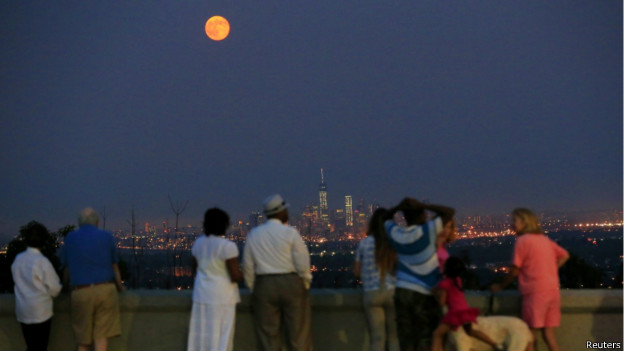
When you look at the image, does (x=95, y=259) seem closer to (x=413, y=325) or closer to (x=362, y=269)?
(x=362, y=269)

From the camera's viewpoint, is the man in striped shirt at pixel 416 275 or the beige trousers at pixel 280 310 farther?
the beige trousers at pixel 280 310

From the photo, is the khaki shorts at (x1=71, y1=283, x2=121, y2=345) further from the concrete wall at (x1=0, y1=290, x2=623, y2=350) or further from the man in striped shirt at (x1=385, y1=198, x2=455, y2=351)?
the man in striped shirt at (x1=385, y1=198, x2=455, y2=351)

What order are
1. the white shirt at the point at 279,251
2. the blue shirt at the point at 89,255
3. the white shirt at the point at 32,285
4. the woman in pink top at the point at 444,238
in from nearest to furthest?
the woman in pink top at the point at 444,238
the white shirt at the point at 279,251
the blue shirt at the point at 89,255
the white shirt at the point at 32,285

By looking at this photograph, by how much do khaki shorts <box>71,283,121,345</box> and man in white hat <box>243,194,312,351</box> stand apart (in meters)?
1.52

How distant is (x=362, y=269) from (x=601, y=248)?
29.7 m

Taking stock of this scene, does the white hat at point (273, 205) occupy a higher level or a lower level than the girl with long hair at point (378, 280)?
higher

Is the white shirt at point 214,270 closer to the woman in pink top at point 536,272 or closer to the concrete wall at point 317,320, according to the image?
the concrete wall at point 317,320

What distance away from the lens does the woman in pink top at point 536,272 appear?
253 inches

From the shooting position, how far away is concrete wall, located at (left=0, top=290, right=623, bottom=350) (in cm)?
689

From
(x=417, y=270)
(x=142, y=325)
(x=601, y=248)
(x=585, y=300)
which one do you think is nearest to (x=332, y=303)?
(x=417, y=270)

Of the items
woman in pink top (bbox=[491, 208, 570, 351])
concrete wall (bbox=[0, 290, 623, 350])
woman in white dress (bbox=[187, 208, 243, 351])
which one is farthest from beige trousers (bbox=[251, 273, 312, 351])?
woman in pink top (bbox=[491, 208, 570, 351])

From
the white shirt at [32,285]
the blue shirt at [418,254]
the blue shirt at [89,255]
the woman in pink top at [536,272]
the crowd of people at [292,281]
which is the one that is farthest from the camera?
the white shirt at [32,285]

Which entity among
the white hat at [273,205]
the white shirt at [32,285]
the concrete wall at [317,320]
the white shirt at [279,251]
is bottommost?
the concrete wall at [317,320]

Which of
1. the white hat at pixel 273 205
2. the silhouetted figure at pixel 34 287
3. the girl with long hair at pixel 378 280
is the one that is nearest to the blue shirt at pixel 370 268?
the girl with long hair at pixel 378 280
